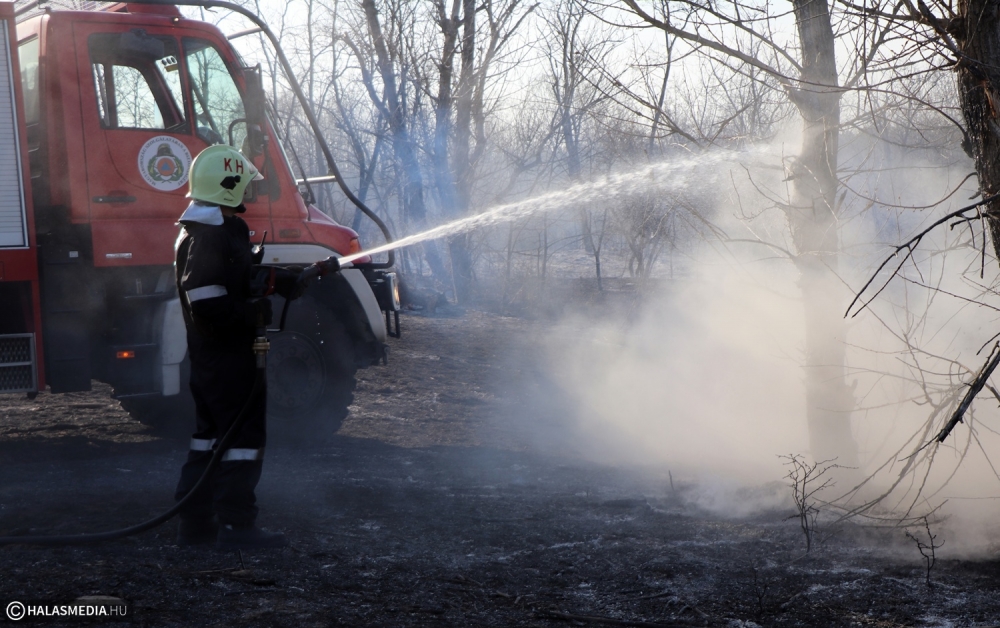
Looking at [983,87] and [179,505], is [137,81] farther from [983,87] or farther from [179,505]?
[983,87]

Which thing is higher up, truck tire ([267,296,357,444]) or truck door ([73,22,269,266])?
truck door ([73,22,269,266])

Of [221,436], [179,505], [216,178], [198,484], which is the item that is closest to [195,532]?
[179,505]

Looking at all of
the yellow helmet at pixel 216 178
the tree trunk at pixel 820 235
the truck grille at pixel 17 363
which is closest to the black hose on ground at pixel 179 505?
the yellow helmet at pixel 216 178

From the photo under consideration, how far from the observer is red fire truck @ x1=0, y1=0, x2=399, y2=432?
550 cm

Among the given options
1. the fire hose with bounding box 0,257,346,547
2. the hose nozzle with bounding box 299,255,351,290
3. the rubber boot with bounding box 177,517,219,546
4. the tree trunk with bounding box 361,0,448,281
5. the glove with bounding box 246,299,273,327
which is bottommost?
the rubber boot with bounding box 177,517,219,546

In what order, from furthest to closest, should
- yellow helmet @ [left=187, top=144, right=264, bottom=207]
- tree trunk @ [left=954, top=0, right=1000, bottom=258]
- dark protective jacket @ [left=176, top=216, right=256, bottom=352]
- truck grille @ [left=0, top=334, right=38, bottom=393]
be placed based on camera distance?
truck grille @ [left=0, top=334, right=38, bottom=393] → yellow helmet @ [left=187, top=144, right=264, bottom=207] → dark protective jacket @ [left=176, top=216, right=256, bottom=352] → tree trunk @ [left=954, top=0, right=1000, bottom=258]

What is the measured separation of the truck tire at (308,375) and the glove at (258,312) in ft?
7.38

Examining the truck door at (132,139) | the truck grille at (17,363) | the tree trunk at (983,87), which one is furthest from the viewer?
the truck door at (132,139)

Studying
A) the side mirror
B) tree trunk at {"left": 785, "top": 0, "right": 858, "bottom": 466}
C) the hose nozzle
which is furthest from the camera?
the side mirror

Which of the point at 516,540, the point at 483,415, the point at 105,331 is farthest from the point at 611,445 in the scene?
the point at 105,331

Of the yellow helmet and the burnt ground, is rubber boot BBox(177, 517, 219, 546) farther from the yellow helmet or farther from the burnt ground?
the yellow helmet

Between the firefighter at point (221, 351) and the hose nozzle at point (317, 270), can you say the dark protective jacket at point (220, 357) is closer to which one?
the firefighter at point (221, 351)

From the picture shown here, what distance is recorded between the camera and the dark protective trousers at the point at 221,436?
13.4ft

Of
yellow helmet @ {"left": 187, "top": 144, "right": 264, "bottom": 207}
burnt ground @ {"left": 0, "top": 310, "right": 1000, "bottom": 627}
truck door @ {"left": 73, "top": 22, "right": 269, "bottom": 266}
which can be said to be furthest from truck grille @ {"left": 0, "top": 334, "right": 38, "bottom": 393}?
yellow helmet @ {"left": 187, "top": 144, "right": 264, "bottom": 207}
